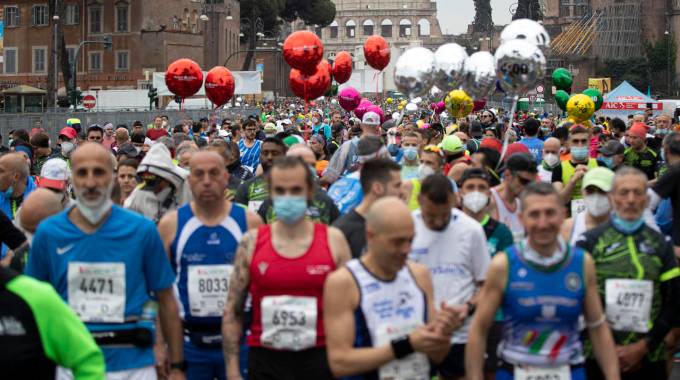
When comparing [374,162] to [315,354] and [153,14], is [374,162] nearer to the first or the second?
[315,354]

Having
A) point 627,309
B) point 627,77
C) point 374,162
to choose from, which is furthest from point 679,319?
point 627,77

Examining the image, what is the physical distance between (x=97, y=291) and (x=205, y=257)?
90 centimetres

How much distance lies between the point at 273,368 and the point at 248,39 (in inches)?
3472

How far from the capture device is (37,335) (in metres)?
4.14

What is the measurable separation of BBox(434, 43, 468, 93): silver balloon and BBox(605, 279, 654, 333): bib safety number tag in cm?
605

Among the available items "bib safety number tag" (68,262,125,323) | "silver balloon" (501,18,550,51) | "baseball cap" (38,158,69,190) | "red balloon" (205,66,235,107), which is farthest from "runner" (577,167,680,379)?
"red balloon" (205,66,235,107)

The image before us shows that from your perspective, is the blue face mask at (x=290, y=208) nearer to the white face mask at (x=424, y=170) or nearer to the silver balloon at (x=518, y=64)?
the white face mask at (x=424, y=170)

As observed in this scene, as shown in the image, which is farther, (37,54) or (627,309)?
(37,54)

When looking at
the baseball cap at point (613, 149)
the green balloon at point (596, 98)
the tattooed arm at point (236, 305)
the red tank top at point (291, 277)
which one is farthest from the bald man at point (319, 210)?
the green balloon at point (596, 98)

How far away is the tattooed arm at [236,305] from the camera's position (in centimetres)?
595

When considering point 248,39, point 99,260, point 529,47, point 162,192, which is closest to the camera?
point 99,260

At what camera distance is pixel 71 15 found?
69.9m

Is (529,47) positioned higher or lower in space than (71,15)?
lower

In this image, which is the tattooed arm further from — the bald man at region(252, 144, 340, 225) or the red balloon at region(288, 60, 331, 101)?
the red balloon at region(288, 60, 331, 101)
